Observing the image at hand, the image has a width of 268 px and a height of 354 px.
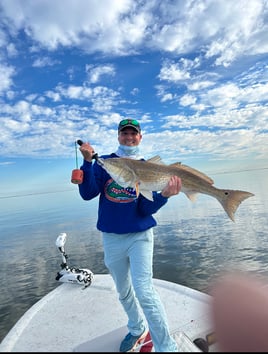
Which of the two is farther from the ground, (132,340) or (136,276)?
(136,276)

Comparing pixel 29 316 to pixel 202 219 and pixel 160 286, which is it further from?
pixel 202 219

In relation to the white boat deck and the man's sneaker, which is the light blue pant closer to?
the man's sneaker

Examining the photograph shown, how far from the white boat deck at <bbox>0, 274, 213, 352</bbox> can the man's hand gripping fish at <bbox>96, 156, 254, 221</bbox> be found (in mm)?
1696

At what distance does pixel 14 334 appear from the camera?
493 centimetres

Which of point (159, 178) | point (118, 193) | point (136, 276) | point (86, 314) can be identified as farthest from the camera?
point (86, 314)

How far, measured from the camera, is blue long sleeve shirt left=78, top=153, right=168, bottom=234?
4387 mm

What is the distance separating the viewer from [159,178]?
4.41m

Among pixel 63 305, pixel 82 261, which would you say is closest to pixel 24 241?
pixel 82 261

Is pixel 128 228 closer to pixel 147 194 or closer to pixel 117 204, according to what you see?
pixel 117 204

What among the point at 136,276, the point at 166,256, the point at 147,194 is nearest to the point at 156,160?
the point at 147,194

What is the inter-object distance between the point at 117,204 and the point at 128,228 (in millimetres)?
461

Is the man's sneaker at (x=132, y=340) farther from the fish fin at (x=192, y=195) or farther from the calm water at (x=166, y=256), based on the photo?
the calm water at (x=166, y=256)

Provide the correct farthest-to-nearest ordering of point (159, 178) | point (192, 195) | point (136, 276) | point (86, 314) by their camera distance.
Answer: point (86, 314), point (192, 195), point (159, 178), point (136, 276)

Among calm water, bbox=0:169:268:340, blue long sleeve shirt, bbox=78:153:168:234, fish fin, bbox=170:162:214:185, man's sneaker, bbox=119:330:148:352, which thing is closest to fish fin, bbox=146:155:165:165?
fish fin, bbox=170:162:214:185
